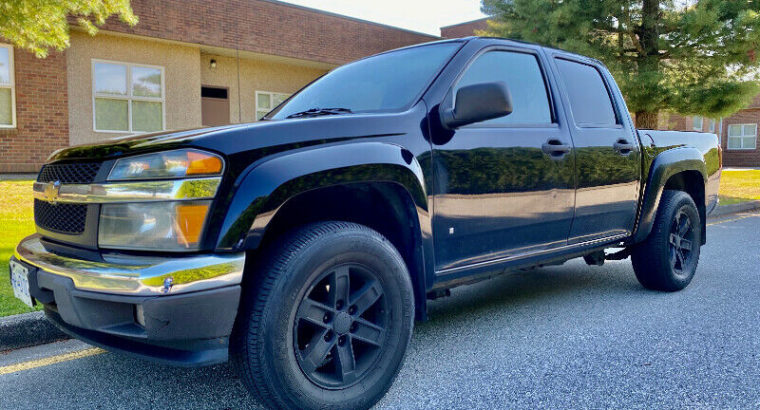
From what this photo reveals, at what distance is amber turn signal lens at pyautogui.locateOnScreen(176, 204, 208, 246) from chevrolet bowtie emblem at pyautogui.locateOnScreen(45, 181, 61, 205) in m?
0.77

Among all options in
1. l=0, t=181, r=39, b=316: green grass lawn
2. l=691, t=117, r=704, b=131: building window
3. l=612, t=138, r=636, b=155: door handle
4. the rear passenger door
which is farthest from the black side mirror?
l=691, t=117, r=704, b=131: building window

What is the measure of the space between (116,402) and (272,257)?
115 cm

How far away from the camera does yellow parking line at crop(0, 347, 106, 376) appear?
329 cm

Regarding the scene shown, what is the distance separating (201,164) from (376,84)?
59.8 inches

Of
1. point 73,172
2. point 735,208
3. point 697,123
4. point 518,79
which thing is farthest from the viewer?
point 697,123

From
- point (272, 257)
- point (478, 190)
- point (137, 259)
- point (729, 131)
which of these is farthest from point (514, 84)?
point (729, 131)

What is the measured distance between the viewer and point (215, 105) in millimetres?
17406

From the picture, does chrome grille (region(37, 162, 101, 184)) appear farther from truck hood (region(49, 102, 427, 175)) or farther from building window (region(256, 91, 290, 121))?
building window (region(256, 91, 290, 121))

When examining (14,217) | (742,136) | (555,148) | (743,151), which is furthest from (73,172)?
(742,136)

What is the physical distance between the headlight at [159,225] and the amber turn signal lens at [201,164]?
0.40ft

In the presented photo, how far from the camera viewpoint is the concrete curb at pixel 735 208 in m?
10.9

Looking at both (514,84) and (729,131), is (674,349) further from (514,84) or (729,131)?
(729,131)

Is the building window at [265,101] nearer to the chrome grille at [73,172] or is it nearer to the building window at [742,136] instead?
the chrome grille at [73,172]

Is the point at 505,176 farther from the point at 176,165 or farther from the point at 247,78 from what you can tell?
the point at 247,78
